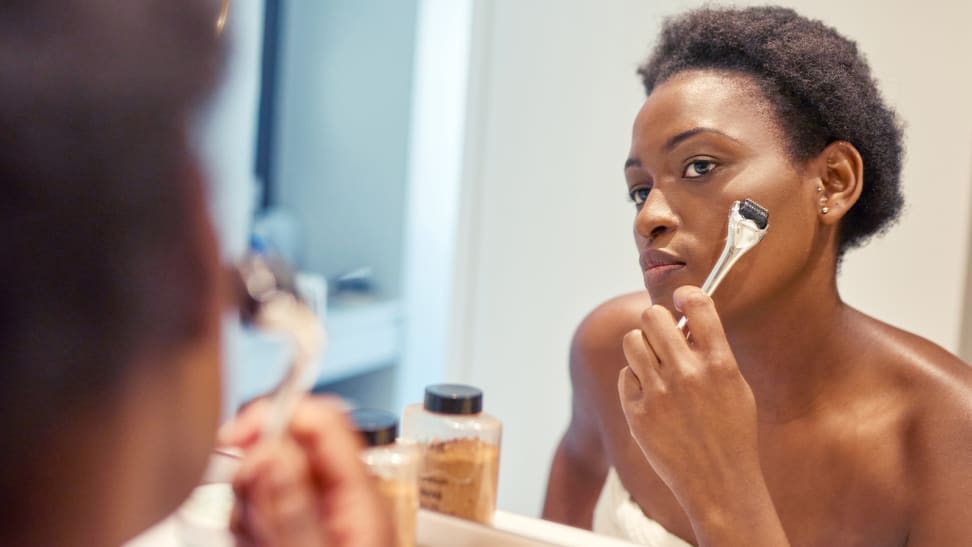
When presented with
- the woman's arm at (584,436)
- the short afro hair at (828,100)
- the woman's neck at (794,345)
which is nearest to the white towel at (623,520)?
the woman's arm at (584,436)

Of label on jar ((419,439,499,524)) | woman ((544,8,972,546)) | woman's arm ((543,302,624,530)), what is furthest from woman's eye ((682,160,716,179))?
label on jar ((419,439,499,524))

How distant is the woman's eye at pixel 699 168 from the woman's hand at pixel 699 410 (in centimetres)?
7

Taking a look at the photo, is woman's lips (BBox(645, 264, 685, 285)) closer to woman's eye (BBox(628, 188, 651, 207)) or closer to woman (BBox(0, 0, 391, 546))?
woman's eye (BBox(628, 188, 651, 207))

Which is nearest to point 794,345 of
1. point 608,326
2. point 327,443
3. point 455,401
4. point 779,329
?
point 779,329

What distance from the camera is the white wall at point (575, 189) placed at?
1.70 feet

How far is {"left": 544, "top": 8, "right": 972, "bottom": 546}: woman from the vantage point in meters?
0.51

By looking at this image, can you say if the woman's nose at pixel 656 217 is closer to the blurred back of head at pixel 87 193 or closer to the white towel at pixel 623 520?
the white towel at pixel 623 520

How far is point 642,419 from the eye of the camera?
20.8 inches

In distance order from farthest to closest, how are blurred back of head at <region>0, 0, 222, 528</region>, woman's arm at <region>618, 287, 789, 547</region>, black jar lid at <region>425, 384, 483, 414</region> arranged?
black jar lid at <region>425, 384, 483, 414</region>
woman's arm at <region>618, 287, 789, 547</region>
blurred back of head at <region>0, 0, 222, 528</region>

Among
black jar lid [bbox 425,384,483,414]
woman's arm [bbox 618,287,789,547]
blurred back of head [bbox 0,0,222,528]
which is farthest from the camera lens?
black jar lid [bbox 425,384,483,414]

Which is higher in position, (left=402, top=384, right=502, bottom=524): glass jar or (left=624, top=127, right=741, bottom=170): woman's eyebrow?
(left=624, top=127, right=741, bottom=170): woman's eyebrow

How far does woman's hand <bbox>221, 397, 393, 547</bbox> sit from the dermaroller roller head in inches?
11.2

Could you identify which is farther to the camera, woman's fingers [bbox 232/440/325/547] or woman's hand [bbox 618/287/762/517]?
woman's hand [bbox 618/287/762/517]

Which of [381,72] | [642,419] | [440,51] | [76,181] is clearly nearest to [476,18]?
[440,51]
